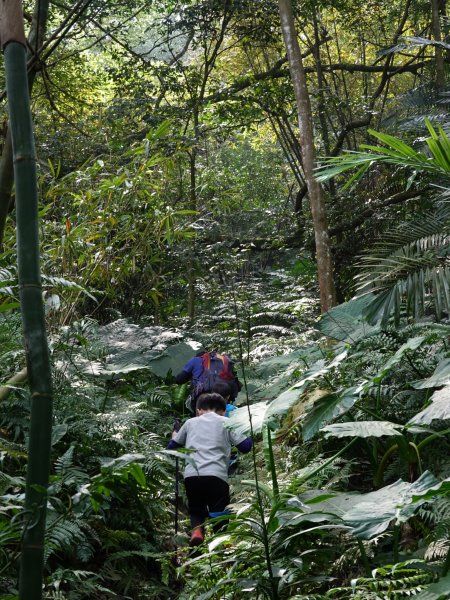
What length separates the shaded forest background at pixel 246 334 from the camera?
2.77 m

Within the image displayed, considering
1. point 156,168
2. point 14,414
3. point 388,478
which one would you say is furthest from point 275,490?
point 156,168

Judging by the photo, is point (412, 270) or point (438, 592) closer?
point (438, 592)

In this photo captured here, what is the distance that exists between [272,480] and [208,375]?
2.74 meters

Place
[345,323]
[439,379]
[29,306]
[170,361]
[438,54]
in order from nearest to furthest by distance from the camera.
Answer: [29,306] → [439,379] → [345,323] → [170,361] → [438,54]

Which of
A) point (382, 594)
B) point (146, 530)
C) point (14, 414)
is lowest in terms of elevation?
point (146, 530)

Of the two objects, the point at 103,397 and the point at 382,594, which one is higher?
the point at 103,397

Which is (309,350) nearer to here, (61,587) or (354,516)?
(61,587)

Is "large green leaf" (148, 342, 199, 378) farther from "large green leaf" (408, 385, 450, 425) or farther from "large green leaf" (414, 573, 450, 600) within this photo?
"large green leaf" (414, 573, 450, 600)

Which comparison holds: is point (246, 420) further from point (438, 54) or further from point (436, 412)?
point (438, 54)

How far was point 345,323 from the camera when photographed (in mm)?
5109

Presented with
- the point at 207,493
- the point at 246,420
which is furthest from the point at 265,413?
the point at 207,493

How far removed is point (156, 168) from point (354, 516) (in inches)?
263

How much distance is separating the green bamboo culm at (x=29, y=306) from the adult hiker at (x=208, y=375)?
4.20 meters

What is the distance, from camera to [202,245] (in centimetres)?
1082
